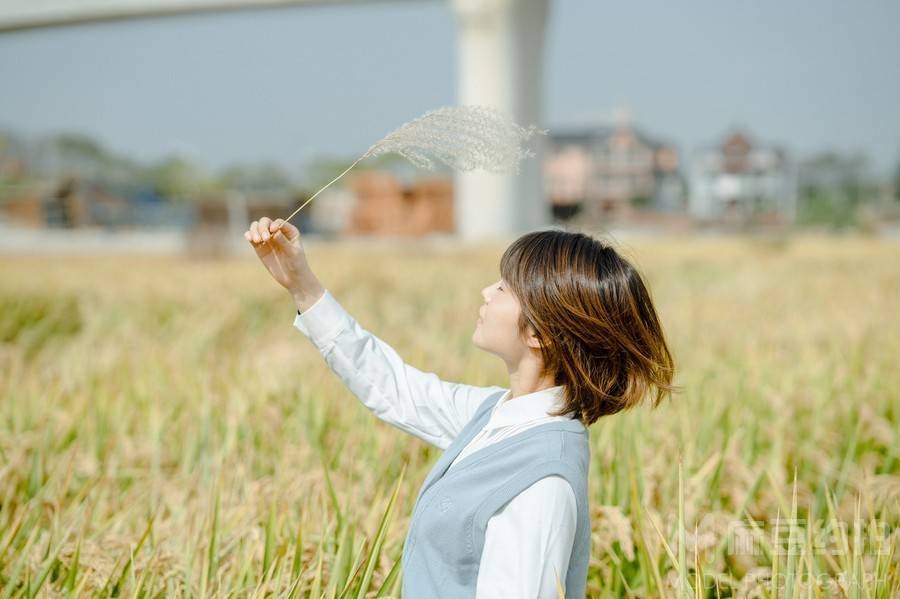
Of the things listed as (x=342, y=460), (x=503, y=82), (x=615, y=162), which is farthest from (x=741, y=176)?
(x=342, y=460)

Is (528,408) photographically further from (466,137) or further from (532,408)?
(466,137)

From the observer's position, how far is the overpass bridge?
13.8 metres

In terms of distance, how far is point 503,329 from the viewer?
43.4 inches

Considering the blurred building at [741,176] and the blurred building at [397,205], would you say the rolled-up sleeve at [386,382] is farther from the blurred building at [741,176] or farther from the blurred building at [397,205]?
the blurred building at [741,176]

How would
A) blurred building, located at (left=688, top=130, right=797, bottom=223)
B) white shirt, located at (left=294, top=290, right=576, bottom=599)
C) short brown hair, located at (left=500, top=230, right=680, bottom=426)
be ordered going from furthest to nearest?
blurred building, located at (left=688, top=130, right=797, bottom=223), short brown hair, located at (left=500, top=230, right=680, bottom=426), white shirt, located at (left=294, top=290, right=576, bottom=599)

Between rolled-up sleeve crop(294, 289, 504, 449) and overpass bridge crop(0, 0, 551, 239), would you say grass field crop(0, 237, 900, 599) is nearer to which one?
rolled-up sleeve crop(294, 289, 504, 449)

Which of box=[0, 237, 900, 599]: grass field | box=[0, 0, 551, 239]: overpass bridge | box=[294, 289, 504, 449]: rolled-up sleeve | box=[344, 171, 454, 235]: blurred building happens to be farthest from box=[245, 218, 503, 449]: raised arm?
box=[344, 171, 454, 235]: blurred building

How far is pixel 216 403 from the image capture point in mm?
2498

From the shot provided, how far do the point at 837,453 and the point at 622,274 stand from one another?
4.72 ft

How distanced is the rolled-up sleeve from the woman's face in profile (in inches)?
6.3

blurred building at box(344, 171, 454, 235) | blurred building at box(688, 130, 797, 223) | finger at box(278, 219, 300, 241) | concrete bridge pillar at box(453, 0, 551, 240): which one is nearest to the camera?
finger at box(278, 219, 300, 241)

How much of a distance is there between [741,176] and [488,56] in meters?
42.5

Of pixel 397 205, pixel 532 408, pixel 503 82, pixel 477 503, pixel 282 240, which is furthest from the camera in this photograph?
pixel 397 205

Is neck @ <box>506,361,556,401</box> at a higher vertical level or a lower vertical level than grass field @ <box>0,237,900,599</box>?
higher
